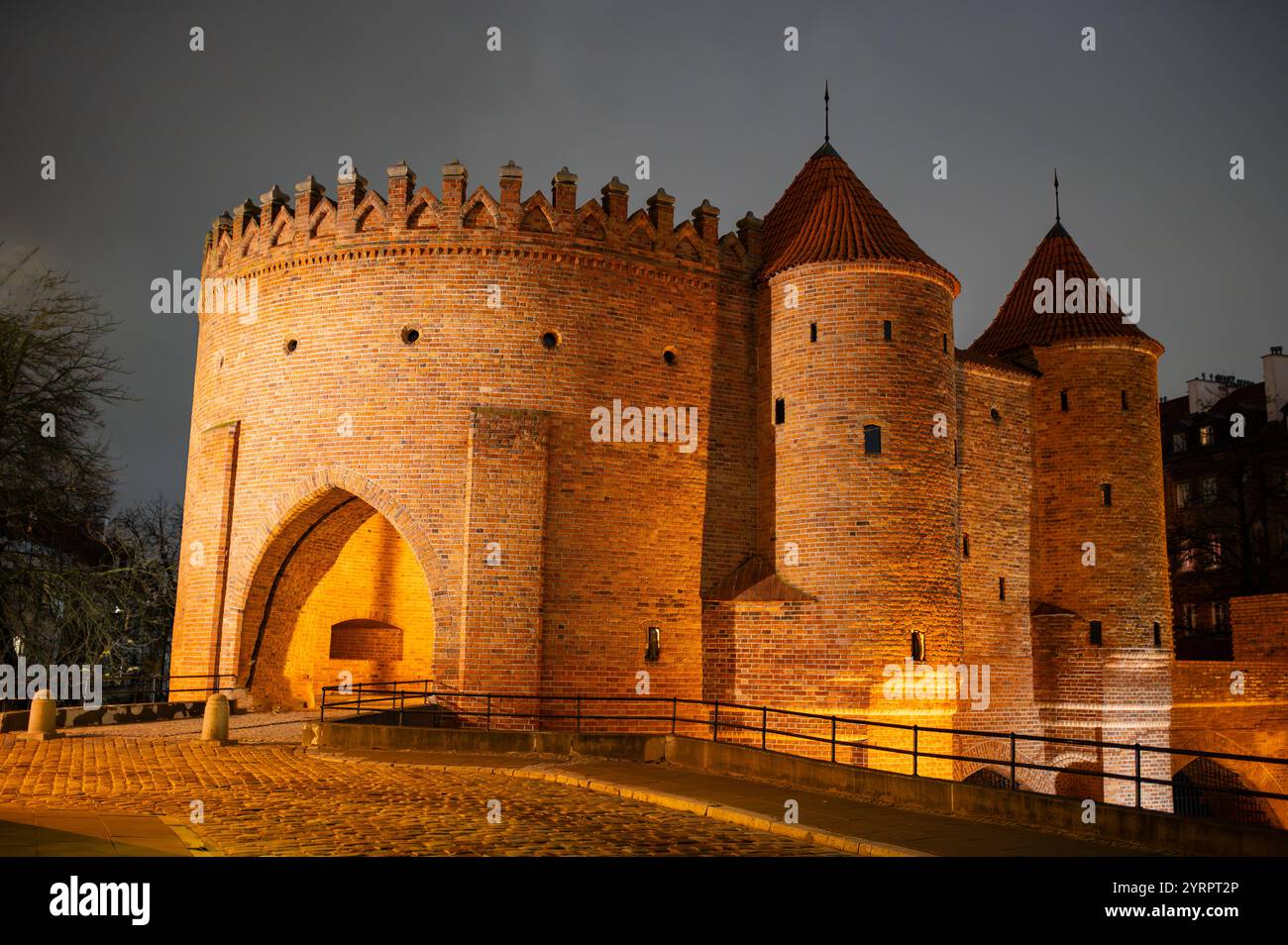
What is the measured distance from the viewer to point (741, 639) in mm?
19516

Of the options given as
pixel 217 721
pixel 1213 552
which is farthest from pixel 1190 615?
pixel 217 721

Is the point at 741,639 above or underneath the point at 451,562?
underneath

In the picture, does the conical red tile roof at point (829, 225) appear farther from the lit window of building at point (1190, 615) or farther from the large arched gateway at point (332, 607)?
the lit window of building at point (1190, 615)

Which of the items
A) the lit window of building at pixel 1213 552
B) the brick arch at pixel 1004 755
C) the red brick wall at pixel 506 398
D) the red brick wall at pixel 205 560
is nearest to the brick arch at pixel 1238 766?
the brick arch at pixel 1004 755

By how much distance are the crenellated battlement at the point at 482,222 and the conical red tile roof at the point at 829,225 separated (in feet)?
3.75

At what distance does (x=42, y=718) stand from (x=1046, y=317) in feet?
69.7

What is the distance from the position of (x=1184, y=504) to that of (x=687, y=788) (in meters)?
37.1

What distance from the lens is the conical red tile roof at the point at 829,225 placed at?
20.5 m

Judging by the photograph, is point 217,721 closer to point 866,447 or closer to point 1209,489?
point 866,447

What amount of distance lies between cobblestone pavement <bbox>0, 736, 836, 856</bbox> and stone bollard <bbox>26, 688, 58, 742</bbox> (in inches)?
36.9

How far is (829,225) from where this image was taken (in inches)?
837

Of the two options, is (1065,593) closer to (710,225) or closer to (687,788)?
(710,225)

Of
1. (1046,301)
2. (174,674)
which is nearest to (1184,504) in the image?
(1046,301)
